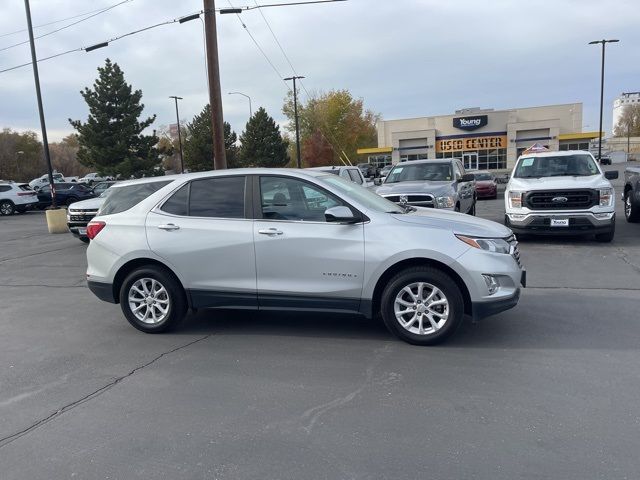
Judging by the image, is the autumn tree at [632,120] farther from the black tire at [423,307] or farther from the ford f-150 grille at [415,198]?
the black tire at [423,307]

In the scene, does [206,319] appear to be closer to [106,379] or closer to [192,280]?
[192,280]

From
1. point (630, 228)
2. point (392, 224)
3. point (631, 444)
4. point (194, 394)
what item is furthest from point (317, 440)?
point (630, 228)

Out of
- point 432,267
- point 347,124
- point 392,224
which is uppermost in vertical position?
point 347,124

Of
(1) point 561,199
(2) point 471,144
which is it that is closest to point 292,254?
(1) point 561,199

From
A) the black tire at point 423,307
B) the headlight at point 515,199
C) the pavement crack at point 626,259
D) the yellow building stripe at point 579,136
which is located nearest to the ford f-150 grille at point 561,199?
the headlight at point 515,199

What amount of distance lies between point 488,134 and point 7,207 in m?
51.0

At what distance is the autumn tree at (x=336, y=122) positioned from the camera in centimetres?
6900

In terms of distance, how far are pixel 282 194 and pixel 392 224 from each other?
120 cm

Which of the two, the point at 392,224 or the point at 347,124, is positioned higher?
the point at 347,124

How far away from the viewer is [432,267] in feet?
16.6

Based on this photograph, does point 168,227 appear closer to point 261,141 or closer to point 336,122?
point 261,141

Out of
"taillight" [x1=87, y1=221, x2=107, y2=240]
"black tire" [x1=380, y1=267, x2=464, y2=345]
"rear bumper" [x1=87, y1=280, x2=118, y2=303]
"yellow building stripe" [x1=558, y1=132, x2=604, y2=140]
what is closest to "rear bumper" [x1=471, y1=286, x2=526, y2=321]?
"black tire" [x1=380, y1=267, x2=464, y2=345]

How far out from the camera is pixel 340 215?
505 centimetres

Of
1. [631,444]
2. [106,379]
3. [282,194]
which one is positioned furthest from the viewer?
[282,194]
